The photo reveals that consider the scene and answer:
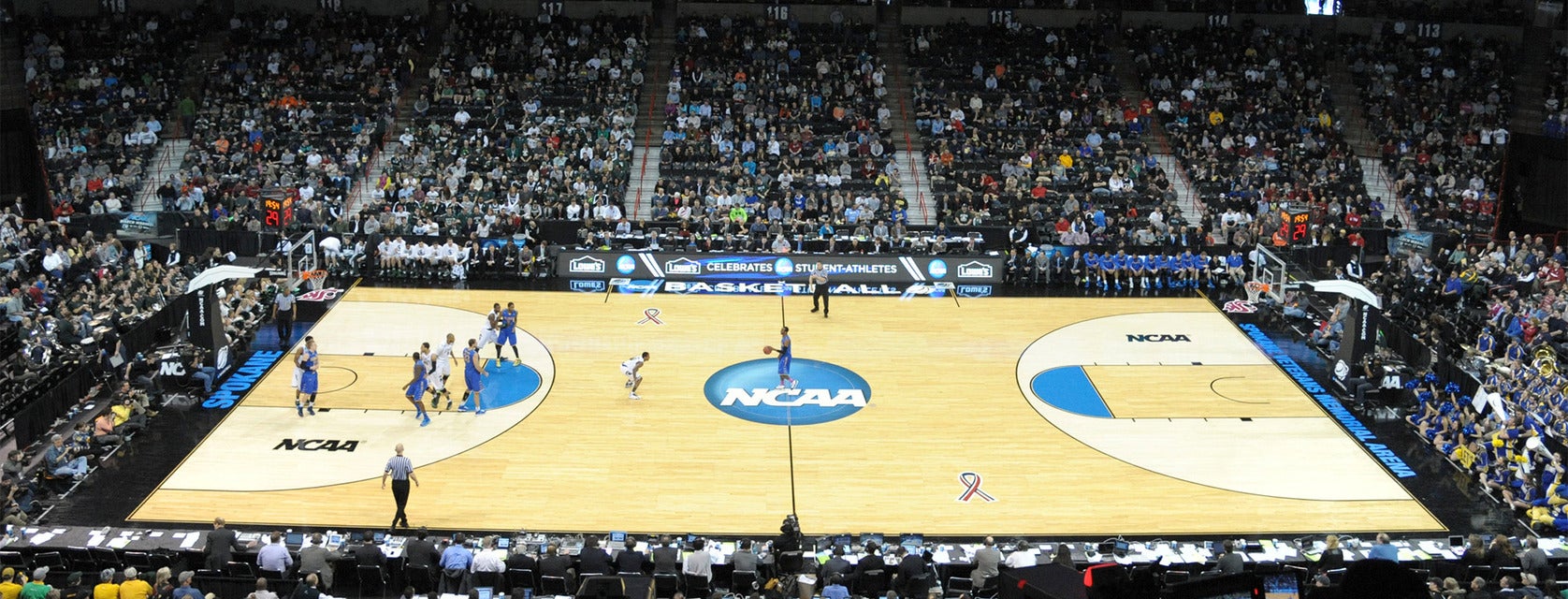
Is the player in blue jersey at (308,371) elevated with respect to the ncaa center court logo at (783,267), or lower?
lower

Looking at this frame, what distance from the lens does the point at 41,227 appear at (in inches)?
1278

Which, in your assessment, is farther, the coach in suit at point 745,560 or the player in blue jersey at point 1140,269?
the player in blue jersey at point 1140,269

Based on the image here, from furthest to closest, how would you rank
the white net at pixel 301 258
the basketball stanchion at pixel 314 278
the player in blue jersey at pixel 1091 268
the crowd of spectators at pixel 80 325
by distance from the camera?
the player in blue jersey at pixel 1091 268 < the white net at pixel 301 258 < the basketball stanchion at pixel 314 278 < the crowd of spectators at pixel 80 325

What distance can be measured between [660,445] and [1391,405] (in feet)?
45.7

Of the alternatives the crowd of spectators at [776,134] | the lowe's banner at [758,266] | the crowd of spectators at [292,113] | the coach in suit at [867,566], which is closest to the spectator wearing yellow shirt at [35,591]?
the coach in suit at [867,566]

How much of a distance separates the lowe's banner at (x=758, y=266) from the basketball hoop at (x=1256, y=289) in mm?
6761

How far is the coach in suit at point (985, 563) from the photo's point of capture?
58.6 feet

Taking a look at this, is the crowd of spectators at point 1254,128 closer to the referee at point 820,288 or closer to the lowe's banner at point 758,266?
the lowe's banner at point 758,266

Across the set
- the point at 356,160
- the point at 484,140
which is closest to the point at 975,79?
the point at 484,140

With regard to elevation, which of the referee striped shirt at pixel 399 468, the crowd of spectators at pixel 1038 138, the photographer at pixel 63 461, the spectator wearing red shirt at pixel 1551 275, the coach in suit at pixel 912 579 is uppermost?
the crowd of spectators at pixel 1038 138

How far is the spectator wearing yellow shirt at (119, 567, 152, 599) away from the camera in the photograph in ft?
52.7

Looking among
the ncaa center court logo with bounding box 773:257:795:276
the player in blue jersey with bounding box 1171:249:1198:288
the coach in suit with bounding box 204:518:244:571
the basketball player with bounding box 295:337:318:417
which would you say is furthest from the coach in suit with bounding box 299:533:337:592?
the player in blue jersey with bounding box 1171:249:1198:288

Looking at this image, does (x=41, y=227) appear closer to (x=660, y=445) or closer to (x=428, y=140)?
(x=428, y=140)

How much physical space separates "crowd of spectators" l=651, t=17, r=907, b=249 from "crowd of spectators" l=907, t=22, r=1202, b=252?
178 centimetres
